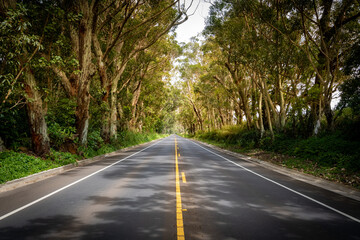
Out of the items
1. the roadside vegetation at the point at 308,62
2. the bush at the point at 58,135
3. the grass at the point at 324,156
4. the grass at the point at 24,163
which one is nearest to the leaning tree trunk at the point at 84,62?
the bush at the point at 58,135

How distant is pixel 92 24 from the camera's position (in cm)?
1416

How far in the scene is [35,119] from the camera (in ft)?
33.4

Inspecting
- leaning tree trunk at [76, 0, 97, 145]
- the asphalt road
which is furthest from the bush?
the asphalt road

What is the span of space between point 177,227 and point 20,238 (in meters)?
2.60

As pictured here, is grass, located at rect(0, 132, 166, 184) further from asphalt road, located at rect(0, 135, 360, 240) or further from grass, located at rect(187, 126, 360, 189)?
grass, located at rect(187, 126, 360, 189)

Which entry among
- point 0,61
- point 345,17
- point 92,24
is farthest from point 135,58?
point 345,17

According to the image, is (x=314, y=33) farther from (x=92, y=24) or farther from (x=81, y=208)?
(x=81, y=208)

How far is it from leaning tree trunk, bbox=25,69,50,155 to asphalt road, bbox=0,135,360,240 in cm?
A: 350

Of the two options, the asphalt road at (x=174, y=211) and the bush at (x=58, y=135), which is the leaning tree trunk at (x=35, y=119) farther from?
the asphalt road at (x=174, y=211)

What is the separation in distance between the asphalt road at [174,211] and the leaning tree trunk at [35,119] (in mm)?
3505

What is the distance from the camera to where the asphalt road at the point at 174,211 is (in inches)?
150

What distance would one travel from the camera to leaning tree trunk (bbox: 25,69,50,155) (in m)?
9.88

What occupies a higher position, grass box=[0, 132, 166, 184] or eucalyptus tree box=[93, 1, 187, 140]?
eucalyptus tree box=[93, 1, 187, 140]

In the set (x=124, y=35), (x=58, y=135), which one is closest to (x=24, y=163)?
(x=58, y=135)
